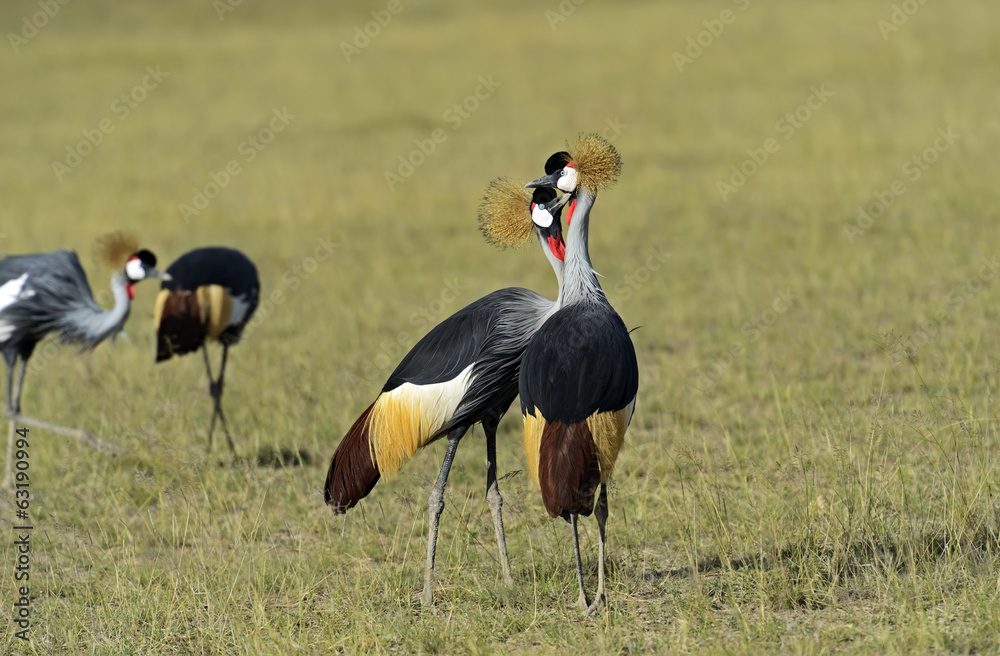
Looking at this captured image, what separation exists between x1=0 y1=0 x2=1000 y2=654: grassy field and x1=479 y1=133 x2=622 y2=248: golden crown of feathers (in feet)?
3.61

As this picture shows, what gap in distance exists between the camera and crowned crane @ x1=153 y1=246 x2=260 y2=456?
673cm

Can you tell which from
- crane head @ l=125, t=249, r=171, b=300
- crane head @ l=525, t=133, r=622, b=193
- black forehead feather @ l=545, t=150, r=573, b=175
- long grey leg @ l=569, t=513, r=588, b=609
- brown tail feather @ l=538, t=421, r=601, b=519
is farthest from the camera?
crane head @ l=125, t=249, r=171, b=300

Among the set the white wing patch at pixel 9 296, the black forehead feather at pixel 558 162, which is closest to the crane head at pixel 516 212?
the black forehead feather at pixel 558 162

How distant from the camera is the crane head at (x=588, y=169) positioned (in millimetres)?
3887

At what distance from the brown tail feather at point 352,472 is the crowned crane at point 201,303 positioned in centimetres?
257

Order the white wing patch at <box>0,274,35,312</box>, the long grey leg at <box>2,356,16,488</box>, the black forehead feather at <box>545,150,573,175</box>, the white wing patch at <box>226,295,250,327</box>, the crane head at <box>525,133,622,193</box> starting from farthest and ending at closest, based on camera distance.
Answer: the white wing patch at <box>226,295,250,327</box> → the white wing patch at <box>0,274,35,312</box> → the long grey leg at <box>2,356,16,488</box> → the black forehead feather at <box>545,150,573,175</box> → the crane head at <box>525,133,622,193</box>

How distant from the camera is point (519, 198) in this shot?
4055 mm

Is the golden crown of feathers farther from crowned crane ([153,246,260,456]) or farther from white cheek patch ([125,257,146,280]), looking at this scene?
white cheek patch ([125,257,146,280])

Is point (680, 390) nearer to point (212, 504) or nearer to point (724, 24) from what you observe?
point (212, 504)

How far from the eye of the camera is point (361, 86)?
20.7 m

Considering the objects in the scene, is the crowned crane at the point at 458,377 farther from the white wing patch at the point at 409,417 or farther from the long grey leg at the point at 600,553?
the long grey leg at the point at 600,553

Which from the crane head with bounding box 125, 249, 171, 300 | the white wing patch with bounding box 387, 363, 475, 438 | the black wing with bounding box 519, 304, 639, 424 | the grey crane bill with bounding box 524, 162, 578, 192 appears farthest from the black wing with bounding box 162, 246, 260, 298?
the black wing with bounding box 519, 304, 639, 424

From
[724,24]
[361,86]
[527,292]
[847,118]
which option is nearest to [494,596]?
[527,292]

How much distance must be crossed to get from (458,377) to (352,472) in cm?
59
